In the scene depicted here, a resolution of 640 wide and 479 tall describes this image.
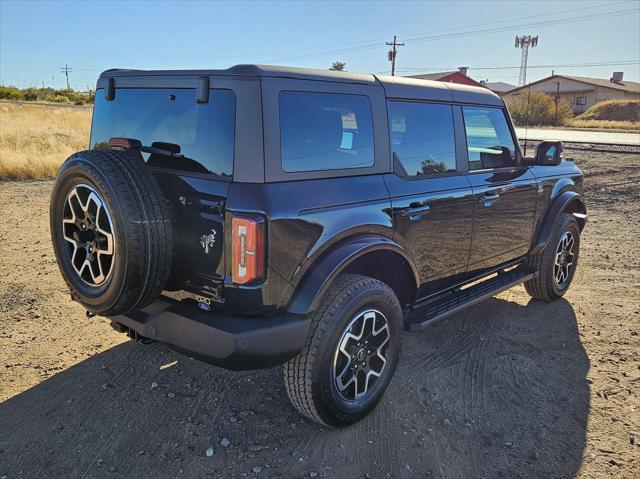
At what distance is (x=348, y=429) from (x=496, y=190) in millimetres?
2116

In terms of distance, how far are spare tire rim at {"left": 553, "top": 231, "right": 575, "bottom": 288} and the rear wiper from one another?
3664mm

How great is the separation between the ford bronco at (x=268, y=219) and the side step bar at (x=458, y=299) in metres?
0.03

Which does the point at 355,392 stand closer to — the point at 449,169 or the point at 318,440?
the point at 318,440

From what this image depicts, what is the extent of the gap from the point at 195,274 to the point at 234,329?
14.7 inches

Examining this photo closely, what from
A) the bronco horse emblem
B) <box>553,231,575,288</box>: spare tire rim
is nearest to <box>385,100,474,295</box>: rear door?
the bronco horse emblem

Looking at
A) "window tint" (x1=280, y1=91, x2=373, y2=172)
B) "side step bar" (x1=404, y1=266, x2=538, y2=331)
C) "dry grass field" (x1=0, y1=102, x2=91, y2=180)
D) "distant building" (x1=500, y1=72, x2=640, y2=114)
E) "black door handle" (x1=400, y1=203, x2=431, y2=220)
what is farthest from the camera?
"distant building" (x1=500, y1=72, x2=640, y2=114)

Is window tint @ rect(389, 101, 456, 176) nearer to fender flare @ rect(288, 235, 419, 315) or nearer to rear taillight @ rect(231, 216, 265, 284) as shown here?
fender flare @ rect(288, 235, 419, 315)

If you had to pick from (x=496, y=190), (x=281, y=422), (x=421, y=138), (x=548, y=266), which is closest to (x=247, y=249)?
(x=281, y=422)

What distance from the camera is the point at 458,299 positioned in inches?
149

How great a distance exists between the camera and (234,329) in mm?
2418

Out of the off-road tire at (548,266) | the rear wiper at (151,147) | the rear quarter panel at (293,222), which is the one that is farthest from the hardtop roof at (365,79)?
the off-road tire at (548,266)

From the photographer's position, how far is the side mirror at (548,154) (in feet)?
14.8

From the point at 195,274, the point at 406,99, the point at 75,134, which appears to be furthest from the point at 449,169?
the point at 75,134

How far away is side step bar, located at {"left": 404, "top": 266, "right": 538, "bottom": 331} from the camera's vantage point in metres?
3.39
